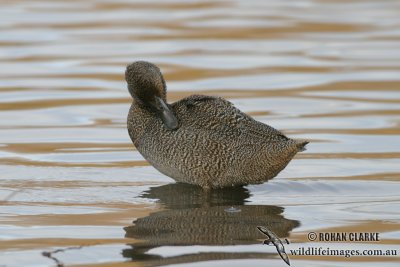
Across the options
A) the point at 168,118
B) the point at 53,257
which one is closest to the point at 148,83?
A: the point at 168,118

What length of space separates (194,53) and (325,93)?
3151mm

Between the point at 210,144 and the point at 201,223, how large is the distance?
1119 mm

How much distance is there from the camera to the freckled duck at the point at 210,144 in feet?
31.6

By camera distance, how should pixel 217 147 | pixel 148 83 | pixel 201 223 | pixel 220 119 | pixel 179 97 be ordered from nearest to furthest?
pixel 201 223 → pixel 217 147 → pixel 220 119 → pixel 148 83 → pixel 179 97

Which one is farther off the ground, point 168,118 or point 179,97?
point 179,97

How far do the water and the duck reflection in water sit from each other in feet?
0.05

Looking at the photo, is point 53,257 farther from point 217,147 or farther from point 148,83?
point 148,83

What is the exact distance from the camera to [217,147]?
970 cm

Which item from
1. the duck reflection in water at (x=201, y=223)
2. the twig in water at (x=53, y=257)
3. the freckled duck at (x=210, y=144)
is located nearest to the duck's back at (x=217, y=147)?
the freckled duck at (x=210, y=144)

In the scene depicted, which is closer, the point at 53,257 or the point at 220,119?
the point at 53,257

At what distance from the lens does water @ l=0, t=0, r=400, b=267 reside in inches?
324

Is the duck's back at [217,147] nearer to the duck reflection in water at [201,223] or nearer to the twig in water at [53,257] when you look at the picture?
the duck reflection in water at [201,223]

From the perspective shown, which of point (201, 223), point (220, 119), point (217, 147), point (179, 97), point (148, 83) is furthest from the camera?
point (179, 97)

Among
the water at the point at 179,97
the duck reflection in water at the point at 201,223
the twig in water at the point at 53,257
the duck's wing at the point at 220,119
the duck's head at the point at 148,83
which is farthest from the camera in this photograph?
the duck's head at the point at 148,83
